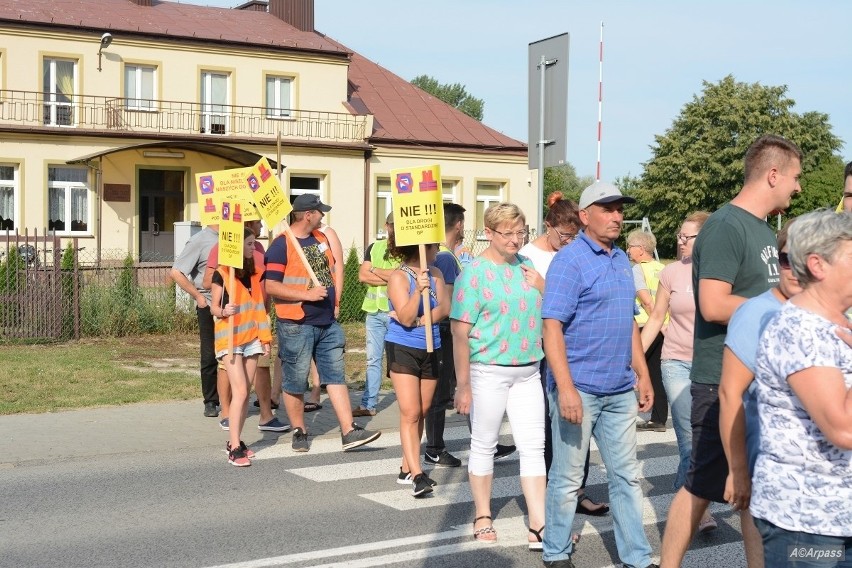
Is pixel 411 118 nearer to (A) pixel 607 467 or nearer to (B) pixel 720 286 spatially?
(A) pixel 607 467

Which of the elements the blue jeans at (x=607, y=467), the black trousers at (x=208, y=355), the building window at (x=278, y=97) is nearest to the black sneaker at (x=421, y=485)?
the blue jeans at (x=607, y=467)

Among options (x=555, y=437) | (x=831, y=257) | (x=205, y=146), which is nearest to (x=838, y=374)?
(x=831, y=257)

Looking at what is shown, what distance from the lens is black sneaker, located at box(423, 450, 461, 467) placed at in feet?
29.4

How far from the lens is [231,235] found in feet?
29.4

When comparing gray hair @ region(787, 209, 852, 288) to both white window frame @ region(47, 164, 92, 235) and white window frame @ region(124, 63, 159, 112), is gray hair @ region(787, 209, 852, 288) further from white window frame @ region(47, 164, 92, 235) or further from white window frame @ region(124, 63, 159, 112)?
white window frame @ region(124, 63, 159, 112)

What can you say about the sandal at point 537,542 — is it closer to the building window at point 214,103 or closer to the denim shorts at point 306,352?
the denim shorts at point 306,352

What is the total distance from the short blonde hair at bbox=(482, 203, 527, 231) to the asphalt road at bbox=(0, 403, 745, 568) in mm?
1772

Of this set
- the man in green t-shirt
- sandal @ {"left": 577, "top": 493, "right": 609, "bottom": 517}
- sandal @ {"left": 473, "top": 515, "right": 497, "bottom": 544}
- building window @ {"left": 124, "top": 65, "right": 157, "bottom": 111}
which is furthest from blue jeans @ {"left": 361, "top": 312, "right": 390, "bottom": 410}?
building window @ {"left": 124, "top": 65, "right": 157, "bottom": 111}

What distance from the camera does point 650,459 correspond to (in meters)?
9.30

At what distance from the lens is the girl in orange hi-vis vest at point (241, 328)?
8938mm

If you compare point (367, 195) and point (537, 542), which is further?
point (367, 195)

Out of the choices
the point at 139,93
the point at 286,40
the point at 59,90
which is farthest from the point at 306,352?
the point at 286,40

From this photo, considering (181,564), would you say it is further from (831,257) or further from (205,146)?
(205,146)

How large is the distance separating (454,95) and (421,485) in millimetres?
94246
